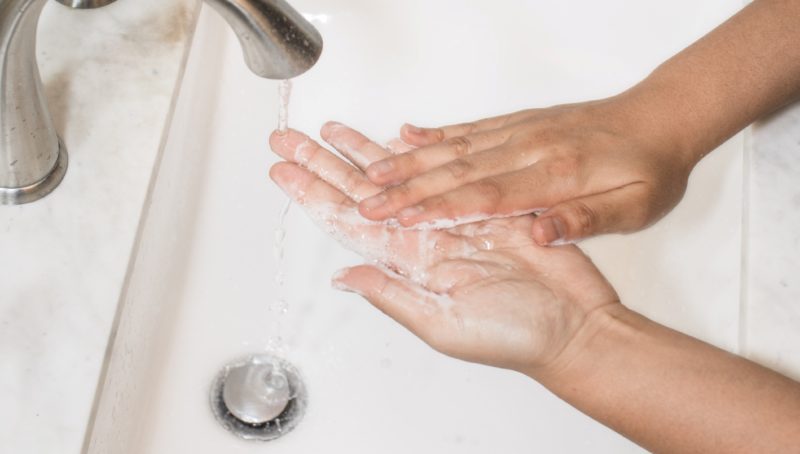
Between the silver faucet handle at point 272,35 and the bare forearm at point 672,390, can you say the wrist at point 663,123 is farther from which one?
the silver faucet handle at point 272,35

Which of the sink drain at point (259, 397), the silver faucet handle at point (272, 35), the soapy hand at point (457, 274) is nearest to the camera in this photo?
the silver faucet handle at point (272, 35)

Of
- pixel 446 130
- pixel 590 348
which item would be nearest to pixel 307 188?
pixel 446 130

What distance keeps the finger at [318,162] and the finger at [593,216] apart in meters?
0.14

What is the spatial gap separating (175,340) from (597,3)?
516 mm

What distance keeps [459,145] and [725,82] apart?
0.22 metres

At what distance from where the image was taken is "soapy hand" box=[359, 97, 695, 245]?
598 mm

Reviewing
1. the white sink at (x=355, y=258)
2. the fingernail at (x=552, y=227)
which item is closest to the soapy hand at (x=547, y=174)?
the fingernail at (x=552, y=227)

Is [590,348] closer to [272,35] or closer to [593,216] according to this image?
[593,216]

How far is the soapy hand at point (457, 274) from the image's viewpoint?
0.57 metres

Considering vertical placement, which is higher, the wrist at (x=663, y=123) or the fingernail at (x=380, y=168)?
the wrist at (x=663, y=123)

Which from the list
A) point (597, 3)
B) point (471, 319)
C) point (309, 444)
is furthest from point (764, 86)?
point (309, 444)

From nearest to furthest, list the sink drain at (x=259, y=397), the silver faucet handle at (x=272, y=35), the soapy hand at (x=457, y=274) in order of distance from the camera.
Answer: the silver faucet handle at (x=272, y=35) → the soapy hand at (x=457, y=274) → the sink drain at (x=259, y=397)

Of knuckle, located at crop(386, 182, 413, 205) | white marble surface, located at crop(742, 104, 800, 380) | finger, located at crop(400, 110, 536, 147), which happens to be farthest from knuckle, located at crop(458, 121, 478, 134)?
white marble surface, located at crop(742, 104, 800, 380)

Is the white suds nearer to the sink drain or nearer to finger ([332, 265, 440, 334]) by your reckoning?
finger ([332, 265, 440, 334])
